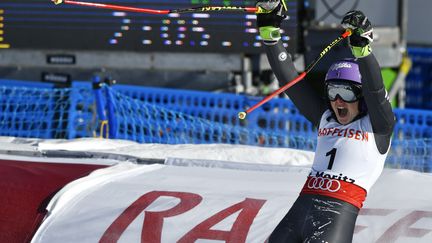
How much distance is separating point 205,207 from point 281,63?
957 mm

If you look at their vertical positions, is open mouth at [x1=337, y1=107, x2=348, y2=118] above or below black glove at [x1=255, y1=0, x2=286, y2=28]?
below

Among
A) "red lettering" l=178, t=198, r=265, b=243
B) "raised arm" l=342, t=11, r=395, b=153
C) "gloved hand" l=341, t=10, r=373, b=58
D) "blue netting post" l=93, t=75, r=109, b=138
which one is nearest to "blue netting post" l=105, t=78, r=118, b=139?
"blue netting post" l=93, t=75, r=109, b=138

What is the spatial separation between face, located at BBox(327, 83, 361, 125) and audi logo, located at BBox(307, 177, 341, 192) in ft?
1.05

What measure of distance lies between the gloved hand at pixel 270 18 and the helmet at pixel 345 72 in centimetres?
45

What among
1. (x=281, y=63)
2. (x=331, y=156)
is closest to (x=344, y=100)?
(x=331, y=156)

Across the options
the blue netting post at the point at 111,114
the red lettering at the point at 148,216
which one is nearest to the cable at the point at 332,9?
the blue netting post at the point at 111,114

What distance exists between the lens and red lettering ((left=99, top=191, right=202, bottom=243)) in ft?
19.2

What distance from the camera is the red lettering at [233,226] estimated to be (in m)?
5.68

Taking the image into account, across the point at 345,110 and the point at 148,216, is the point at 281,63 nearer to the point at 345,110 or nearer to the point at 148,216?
the point at 345,110

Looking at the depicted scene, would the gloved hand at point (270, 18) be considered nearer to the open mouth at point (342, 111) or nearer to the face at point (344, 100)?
the face at point (344, 100)

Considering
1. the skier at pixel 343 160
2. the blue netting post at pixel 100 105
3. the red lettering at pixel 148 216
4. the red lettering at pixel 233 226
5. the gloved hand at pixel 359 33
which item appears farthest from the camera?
the blue netting post at pixel 100 105

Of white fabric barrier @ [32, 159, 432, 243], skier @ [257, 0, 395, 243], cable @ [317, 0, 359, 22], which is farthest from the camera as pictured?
cable @ [317, 0, 359, 22]

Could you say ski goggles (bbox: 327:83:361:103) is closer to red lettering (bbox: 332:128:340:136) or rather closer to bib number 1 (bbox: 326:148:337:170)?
red lettering (bbox: 332:128:340:136)

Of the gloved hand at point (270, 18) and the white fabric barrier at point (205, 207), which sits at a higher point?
the gloved hand at point (270, 18)
